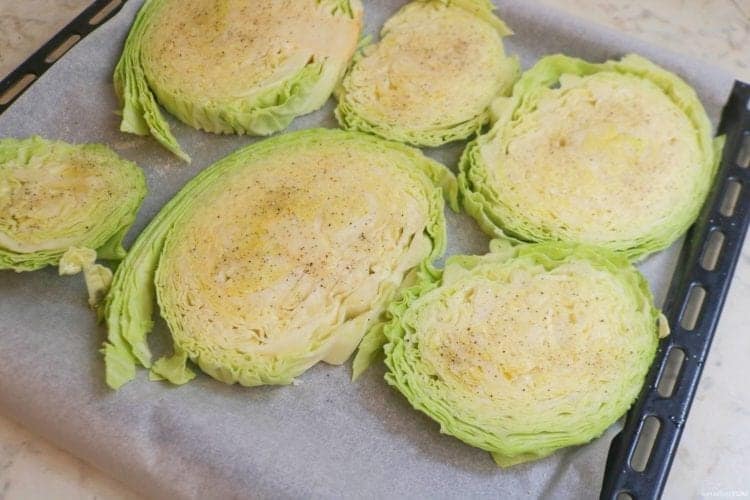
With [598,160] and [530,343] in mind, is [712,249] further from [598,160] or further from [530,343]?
[530,343]

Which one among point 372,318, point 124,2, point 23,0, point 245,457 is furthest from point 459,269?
point 23,0

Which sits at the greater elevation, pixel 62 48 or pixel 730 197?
pixel 62 48

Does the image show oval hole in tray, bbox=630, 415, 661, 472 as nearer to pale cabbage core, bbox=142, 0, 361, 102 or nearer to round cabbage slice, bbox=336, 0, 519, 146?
round cabbage slice, bbox=336, 0, 519, 146

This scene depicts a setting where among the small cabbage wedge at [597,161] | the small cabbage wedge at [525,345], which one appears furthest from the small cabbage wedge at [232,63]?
the small cabbage wedge at [525,345]

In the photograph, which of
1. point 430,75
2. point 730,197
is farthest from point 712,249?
point 430,75

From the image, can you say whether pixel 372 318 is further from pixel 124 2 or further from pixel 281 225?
pixel 124 2

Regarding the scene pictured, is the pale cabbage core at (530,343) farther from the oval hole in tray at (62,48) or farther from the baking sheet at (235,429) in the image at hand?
the oval hole in tray at (62,48)

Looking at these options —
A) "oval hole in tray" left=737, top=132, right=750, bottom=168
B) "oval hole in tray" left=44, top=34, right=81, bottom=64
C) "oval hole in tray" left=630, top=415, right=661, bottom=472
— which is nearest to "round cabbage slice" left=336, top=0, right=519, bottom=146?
"oval hole in tray" left=737, top=132, right=750, bottom=168
